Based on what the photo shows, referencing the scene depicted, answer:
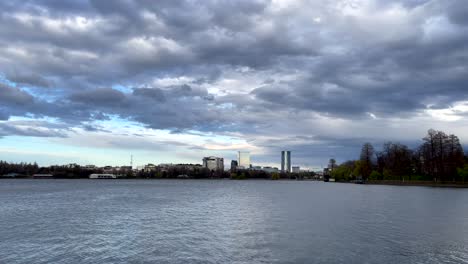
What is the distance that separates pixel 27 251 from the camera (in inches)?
1005

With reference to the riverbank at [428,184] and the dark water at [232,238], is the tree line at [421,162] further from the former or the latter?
the dark water at [232,238]

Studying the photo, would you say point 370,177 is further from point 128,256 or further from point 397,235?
point 128,256

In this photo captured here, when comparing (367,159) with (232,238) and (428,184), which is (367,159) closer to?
(428,184)

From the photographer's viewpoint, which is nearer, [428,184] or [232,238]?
[232,238]

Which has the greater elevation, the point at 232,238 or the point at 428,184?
the point at 428,184

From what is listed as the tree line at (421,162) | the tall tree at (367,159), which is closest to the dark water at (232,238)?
the tree line at (421,162)

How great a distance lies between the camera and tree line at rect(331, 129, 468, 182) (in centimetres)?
13175

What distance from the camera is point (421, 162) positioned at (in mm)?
150625

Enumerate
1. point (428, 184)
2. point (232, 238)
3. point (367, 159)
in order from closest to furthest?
point (232, 238) < point (428, 184) < point (367, 159)

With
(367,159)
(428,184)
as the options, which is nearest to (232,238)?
(428,184)

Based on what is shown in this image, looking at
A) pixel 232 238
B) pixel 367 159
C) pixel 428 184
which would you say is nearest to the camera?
pixel 232 238

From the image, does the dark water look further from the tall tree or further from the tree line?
the tall tree

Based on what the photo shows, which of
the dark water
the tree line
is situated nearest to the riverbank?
the tree line

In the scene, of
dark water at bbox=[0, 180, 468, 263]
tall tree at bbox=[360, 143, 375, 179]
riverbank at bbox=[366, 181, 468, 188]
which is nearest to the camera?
dark water at bbox=[0, 180, 468, 263]
